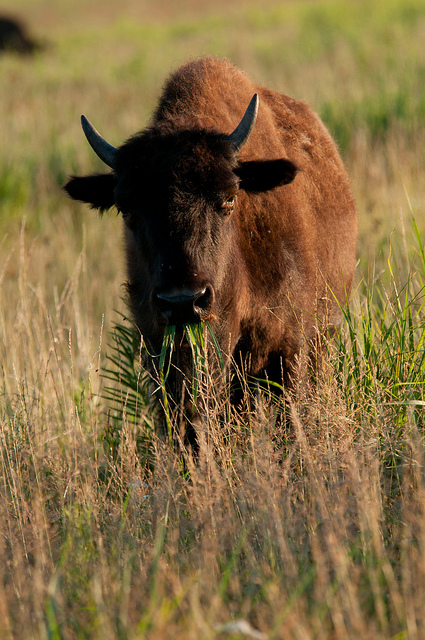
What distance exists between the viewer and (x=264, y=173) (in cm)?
453

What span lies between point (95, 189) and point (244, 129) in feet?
4.02

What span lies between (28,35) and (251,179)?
33731 mm

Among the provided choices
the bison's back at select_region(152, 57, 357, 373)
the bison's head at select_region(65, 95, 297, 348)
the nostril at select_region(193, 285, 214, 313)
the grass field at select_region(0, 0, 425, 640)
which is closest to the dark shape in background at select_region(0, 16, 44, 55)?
the grass field at select_region(0, 0, 425, 640)

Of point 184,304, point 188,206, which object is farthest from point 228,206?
point 184,304

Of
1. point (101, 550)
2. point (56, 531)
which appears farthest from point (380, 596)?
point (56, 531)

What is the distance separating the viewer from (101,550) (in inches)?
118

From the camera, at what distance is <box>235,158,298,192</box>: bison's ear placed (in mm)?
4480

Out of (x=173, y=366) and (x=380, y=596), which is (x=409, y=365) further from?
(x=380, y=596)

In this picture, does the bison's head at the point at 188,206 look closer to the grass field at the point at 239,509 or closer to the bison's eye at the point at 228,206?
the bison's eye at the point at 228,206

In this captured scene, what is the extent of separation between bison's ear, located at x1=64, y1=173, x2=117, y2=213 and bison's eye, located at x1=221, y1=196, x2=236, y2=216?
0.96 m

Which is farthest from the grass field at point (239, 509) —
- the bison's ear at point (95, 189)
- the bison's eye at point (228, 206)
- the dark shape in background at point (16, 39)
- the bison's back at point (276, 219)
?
the dark shape in background at point (16, 39)

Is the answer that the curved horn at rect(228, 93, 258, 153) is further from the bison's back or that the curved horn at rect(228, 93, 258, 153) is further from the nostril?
the nostril

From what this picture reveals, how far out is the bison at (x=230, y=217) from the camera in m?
4.11

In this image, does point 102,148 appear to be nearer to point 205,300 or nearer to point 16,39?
point 205,300
